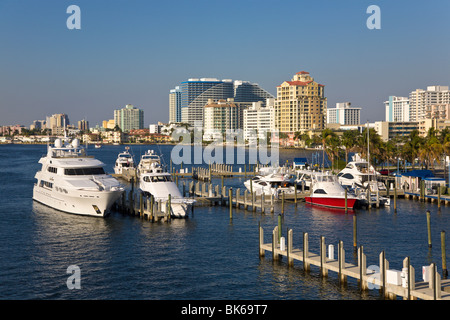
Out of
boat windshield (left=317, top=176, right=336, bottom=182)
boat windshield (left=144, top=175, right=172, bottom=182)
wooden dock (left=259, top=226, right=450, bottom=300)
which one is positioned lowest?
wooden dock (left=259, top=226, right=450, bottom=300)

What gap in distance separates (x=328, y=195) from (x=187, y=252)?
24.4m

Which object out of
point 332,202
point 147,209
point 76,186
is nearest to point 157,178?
point 147,209

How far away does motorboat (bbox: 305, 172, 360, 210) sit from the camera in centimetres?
5900

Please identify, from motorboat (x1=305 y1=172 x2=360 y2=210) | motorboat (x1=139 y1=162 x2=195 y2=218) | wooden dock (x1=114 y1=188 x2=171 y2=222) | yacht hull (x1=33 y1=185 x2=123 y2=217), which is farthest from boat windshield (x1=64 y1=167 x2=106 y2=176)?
motorboat (x1=305 y1=172 x2=360 y2=210)

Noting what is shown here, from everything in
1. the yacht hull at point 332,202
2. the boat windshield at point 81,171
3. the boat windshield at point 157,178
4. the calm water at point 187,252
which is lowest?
the calm water at point 187,252

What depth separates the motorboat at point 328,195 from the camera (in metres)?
59.0

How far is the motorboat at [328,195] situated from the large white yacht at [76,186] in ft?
72.0

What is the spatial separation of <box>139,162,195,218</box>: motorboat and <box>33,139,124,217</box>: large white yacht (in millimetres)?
3045

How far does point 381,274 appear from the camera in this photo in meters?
28.5

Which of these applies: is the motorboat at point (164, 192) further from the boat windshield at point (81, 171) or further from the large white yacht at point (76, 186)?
the boat windshield at point (81, 171)

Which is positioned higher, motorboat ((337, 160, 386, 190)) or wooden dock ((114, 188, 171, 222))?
motorboat ((337, 160, 386, 190))

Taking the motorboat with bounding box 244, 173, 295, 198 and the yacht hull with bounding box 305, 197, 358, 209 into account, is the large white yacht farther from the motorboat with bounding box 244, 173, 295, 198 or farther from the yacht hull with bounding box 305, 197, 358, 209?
the yacht hull with bounding box 305, 197, 358, 209

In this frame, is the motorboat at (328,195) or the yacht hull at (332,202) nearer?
the yacht hull at (332,202)

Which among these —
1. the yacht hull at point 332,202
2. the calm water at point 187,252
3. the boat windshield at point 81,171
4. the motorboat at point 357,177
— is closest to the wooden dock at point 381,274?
the calm water at point 187,252
